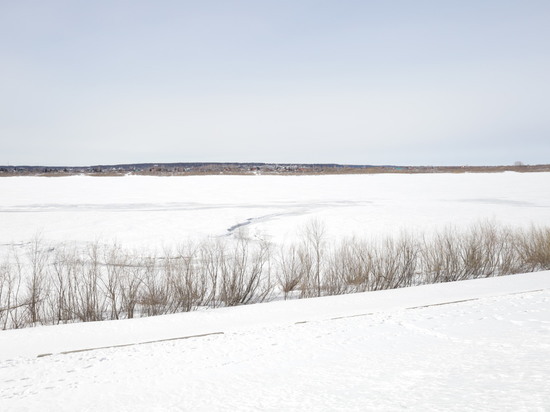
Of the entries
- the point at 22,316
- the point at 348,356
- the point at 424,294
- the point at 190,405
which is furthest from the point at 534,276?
the point at 22,316

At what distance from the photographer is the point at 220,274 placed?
1375 centimetres

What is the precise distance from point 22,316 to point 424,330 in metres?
8.15

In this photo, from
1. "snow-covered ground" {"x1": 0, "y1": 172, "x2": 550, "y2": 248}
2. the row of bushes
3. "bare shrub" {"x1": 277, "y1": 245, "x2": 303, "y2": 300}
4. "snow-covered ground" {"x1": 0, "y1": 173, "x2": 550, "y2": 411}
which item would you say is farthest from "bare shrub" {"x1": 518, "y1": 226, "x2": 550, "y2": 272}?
Answer: "bare shrub" {"x1": 277, "y1": 245, "x2": 303, "y2": 300}

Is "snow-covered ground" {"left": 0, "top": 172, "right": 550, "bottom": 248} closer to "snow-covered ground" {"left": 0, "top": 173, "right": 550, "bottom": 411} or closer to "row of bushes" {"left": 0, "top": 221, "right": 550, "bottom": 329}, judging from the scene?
"row of bushes" {"left": 0, "top": 221, "right": 550, "bottom": 329}

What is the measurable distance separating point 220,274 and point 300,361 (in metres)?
7.91

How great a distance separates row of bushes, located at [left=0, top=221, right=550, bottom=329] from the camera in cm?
1040

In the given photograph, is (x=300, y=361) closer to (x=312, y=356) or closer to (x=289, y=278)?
(x=312, y=356)

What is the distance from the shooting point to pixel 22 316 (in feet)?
32.8

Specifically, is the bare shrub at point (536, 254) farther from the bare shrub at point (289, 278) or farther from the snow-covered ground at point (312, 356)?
the bare shrub at point (289, 278)

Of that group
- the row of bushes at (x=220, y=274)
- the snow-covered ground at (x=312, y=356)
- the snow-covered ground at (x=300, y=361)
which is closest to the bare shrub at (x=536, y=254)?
the row of bushes at (x=220, y=274)

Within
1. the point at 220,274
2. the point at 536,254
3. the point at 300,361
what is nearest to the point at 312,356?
the point at 300,361

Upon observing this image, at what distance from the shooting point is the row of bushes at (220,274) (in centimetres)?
1040

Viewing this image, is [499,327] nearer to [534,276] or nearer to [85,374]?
[85,374]

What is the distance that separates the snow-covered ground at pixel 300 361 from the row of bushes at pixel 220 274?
1324 mm
